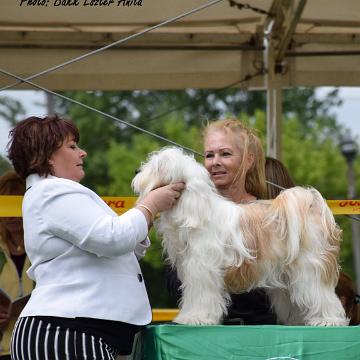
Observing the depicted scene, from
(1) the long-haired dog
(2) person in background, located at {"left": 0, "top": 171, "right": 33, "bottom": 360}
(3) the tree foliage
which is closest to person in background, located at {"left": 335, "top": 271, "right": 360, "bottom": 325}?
(1) the long-haired dog

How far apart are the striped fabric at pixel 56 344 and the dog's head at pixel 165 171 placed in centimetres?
58

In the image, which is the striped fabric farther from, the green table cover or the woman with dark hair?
the green table cover

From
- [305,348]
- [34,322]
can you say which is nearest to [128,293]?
[34,322]

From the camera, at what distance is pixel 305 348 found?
9.46ft

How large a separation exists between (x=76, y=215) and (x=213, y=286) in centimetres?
63

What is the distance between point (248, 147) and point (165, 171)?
49cm

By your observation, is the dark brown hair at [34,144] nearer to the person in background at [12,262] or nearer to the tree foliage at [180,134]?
the person in background at [12,262]

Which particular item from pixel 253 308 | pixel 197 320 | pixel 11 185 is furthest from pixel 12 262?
pixel 197 320

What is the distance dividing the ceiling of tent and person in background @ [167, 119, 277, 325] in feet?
6.91

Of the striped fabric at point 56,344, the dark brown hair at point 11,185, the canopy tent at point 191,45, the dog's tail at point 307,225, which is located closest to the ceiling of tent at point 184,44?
the canopy tent at point 191,45

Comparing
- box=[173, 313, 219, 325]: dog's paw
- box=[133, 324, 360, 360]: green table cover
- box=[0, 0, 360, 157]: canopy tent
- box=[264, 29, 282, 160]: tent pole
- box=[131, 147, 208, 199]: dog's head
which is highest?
box=[0, 0, 360, 157]: canopy tent

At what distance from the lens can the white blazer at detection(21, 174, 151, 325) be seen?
2.59 metres

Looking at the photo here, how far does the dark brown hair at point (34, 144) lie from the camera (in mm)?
2709

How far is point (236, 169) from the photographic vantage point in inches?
129
